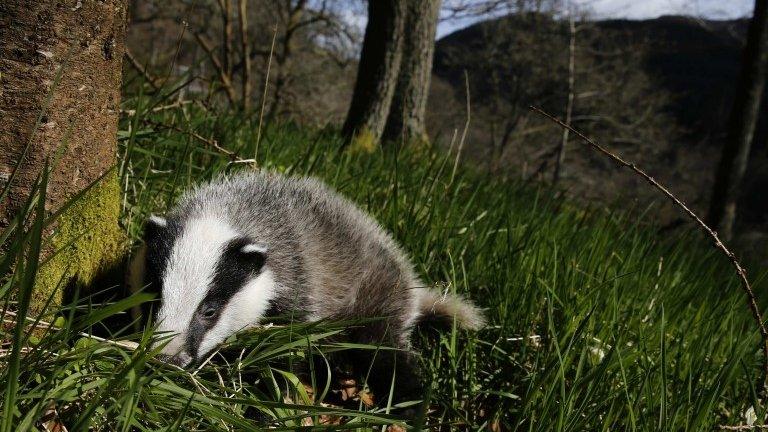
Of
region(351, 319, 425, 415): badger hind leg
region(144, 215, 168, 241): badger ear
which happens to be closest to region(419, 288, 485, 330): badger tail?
region(351, 319, 425, 415): badger hind leg

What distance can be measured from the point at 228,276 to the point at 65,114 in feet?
2.77

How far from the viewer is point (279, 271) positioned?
284 centimetres

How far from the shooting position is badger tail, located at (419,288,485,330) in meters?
2.95

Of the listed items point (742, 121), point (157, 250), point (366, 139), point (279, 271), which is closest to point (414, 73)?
point (366, 139)

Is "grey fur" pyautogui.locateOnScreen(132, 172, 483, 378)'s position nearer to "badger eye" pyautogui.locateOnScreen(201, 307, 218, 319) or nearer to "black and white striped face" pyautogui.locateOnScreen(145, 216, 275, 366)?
"black and white striped face" pyautogui.locateOnScreen(145, 216, 275, 366)

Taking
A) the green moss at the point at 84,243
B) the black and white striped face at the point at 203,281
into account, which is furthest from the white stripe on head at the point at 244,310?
the green moss at the point at 84,243

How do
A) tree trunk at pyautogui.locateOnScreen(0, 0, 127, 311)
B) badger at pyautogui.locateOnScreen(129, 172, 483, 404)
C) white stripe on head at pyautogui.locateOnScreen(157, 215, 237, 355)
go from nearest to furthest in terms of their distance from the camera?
tree trunk at pyautogui.locateOnScreen(0, 0, 127, 311), white stripe on head at pyautogui.locateOnScreen(157, 215, 237, 355), badger at pyautogui.locateOnScreen(129, 172, 483, 404)

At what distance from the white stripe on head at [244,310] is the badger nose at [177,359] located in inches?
3.8

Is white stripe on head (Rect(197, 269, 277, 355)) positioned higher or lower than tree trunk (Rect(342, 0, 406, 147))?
lower

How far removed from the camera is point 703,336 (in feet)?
10.1

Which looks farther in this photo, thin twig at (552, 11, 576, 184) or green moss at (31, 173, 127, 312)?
thin twig at (552, 11, 576, 184)

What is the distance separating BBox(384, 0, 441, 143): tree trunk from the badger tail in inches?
175

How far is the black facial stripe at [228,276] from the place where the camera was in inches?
95.7

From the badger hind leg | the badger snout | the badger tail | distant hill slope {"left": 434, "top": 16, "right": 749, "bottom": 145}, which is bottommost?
the badger hind leg
